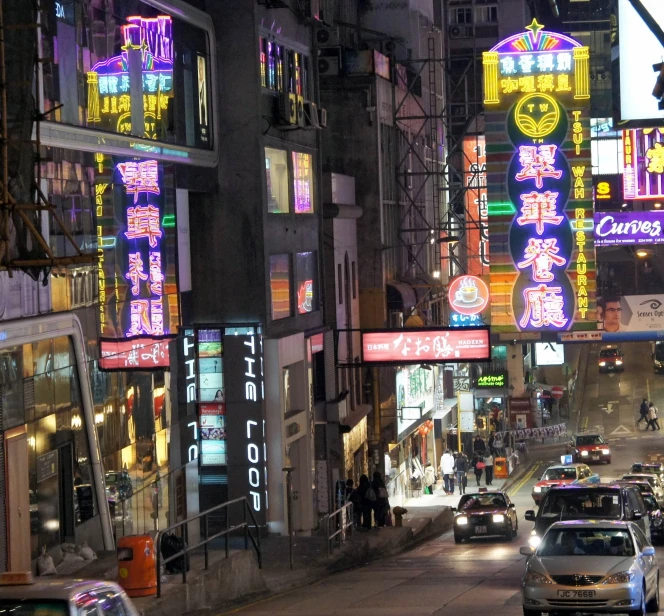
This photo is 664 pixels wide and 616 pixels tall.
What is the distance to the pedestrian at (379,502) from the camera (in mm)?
32688

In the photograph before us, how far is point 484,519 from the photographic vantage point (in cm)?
3316

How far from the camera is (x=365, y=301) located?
4488cm

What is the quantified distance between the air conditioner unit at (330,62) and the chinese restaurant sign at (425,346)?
11.8 metres

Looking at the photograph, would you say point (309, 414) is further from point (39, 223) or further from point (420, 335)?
point (39, 223)

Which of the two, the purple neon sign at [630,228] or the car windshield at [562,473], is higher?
the purple neon sign at [630,228]

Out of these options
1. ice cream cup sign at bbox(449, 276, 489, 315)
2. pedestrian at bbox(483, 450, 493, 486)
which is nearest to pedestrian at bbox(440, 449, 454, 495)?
pedestrian at bbox(483, 450, 493, 486)

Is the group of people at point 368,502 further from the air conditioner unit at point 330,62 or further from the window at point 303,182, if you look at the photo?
the air conditioner unit at point 330,62

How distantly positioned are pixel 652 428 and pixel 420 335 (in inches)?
1270

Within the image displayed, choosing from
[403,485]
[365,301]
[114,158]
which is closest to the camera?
[114,158]

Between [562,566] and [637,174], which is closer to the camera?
[562,566]

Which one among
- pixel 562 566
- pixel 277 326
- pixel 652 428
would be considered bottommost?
pixel 652 428

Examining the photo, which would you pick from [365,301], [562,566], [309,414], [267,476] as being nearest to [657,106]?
[562,566]

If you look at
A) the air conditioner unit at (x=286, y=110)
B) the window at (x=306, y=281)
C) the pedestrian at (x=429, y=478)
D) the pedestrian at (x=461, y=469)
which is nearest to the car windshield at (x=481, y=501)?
the window at (x=306, y=281)

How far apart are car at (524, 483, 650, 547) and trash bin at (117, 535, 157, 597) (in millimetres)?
7816
